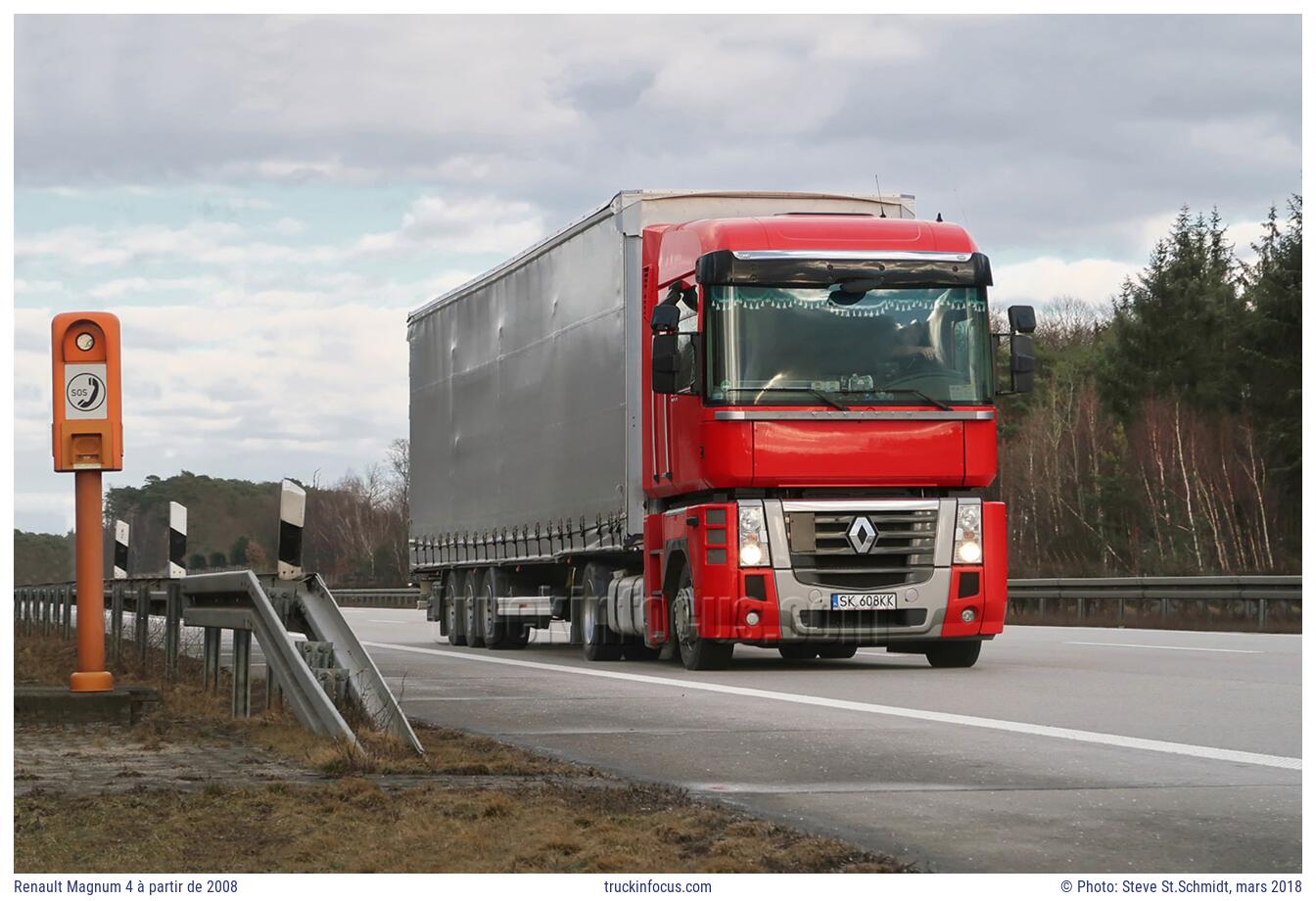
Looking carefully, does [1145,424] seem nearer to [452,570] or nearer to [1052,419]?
[1052,419]

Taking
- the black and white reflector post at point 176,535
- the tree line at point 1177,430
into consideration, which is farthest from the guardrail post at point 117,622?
the tree line at point 1177,430

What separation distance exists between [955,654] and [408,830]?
11.1 metres

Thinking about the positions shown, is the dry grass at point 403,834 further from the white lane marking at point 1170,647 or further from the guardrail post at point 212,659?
the white lane marking at point 1170,647

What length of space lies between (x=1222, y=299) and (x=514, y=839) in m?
59.5

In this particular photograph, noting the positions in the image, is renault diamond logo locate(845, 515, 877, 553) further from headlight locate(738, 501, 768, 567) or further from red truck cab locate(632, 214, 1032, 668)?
headlight locate(738, 501, 768, 567)

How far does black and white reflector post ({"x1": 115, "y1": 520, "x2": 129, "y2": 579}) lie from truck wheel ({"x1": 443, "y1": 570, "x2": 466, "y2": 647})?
4147mm

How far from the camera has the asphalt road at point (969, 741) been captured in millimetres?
7078

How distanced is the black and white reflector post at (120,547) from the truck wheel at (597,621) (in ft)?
17.5

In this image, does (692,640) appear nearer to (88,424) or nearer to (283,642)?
(88,424)

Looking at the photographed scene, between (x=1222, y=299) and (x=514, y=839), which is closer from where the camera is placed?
(x=514, y=839)

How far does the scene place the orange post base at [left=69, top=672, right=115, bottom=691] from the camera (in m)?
11.2

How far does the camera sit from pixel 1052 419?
251ft

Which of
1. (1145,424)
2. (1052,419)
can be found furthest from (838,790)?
(1052,419)
